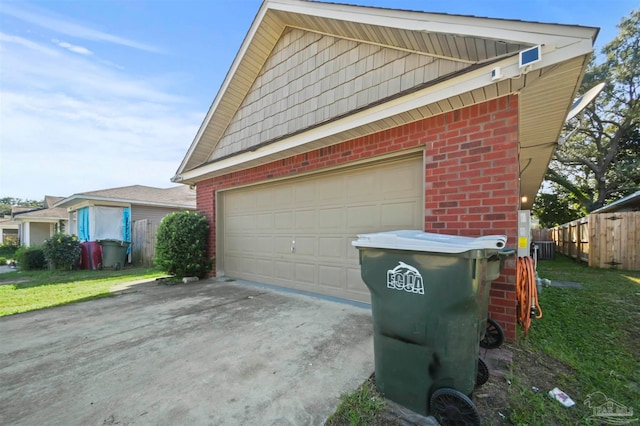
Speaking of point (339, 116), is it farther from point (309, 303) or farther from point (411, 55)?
point (309, 303)

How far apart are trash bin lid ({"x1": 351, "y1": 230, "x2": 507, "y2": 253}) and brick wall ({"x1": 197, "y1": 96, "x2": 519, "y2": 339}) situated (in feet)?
4.15

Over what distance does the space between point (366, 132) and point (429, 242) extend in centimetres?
271

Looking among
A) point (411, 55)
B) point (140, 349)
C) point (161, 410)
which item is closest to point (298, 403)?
point (161, 410)

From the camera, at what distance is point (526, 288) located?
2.81m

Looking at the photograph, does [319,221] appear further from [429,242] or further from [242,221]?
[429,242]

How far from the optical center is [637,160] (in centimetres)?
1575

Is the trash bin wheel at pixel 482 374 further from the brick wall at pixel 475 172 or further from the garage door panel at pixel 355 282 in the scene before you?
the garage door panel at pixel 355 282

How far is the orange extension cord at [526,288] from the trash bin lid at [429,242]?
1340mm

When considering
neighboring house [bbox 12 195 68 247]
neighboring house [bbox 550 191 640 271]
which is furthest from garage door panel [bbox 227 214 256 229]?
neighboring house [bbox 12 195 68 247]

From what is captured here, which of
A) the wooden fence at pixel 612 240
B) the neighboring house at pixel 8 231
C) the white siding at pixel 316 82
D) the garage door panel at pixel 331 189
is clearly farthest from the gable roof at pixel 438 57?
the neighboring house at pixel 8 231

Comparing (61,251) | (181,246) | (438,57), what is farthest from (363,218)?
(61,251)

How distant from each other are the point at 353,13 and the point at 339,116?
4.71ft

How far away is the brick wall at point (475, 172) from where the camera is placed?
9.46 feet

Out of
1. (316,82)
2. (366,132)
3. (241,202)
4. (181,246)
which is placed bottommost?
(181,246)
